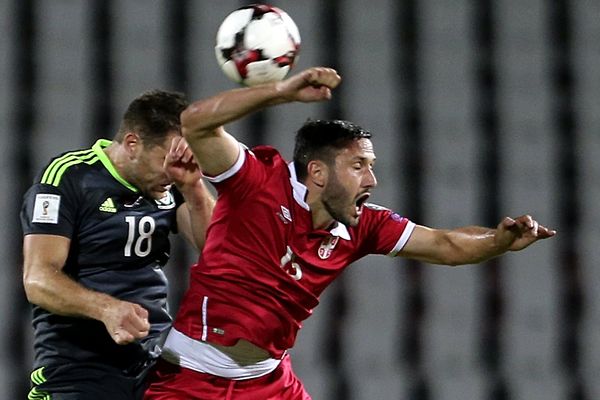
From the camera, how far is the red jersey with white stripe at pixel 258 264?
10.1 ft

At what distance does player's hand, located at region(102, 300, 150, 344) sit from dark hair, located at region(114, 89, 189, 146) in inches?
22.6

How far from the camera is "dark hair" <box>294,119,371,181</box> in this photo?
3209mm

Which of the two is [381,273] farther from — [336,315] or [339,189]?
[339,189]

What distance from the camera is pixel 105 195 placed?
312 centimetres

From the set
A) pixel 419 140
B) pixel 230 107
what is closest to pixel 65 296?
pixel 230 107

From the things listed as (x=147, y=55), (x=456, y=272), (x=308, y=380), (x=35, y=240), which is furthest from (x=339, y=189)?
(x=147, y=55)

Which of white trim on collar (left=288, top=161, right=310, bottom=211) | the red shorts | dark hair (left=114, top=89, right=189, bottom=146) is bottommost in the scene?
the red shorts

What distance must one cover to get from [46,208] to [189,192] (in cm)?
41

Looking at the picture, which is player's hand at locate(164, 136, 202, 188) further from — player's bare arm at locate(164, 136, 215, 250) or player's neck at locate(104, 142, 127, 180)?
player's neck at locate(104, 142, 127, 180)

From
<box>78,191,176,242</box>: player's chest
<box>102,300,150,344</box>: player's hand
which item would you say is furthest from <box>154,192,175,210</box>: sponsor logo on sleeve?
<box>102,300,150,344</box>: player's hand

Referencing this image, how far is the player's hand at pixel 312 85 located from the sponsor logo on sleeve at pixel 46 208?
792 millimetres

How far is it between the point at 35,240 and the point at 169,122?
0.50 metres

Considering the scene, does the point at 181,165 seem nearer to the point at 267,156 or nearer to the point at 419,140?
the point at 267,156

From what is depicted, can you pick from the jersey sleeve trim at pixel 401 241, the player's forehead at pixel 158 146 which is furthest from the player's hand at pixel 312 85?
the jersey sleeve trim at pixel 401 241
